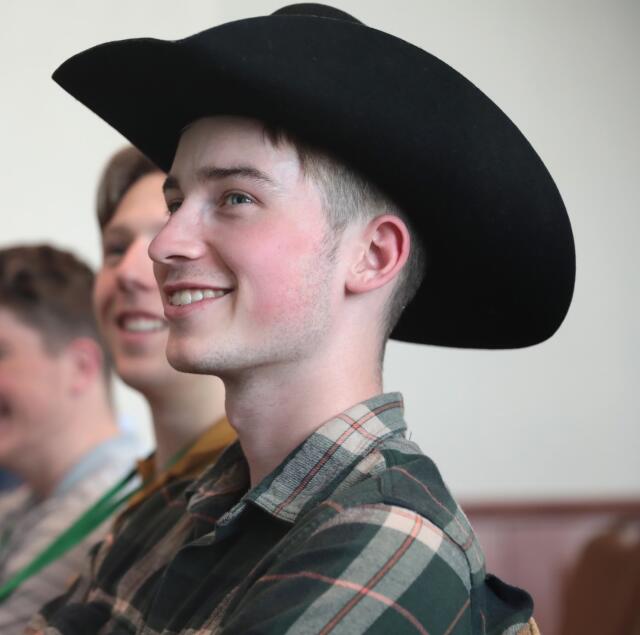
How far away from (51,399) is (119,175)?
0.63 metres

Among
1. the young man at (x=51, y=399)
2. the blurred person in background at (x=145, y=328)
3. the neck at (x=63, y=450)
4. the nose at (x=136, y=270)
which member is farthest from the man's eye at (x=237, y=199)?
Result: the neck at (x=63, y=450)

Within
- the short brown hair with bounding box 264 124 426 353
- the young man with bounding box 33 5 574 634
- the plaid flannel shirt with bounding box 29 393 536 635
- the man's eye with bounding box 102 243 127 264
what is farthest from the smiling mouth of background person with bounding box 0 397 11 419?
the short brown hair with bounding box 264 124 426 353

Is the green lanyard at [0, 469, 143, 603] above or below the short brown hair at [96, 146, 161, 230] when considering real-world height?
below

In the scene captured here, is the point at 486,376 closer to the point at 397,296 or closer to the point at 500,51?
the point at 500,51

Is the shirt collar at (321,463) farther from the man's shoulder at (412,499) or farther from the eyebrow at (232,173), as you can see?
the eyebrow at (232,173)

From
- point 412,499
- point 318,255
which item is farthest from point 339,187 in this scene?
point 412,499

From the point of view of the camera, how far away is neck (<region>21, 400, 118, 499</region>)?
7.22ft

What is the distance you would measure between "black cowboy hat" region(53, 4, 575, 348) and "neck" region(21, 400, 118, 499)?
1.10 m

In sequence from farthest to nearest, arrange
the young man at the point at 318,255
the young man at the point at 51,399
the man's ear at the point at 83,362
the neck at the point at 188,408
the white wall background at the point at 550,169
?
1. the white wall background at the point at 550,169
2. the man's ear at the point at 83,362
3. the young man at the point at 51,399
4. the neck at the point at 188,408
5. the young man at the point at 318,255

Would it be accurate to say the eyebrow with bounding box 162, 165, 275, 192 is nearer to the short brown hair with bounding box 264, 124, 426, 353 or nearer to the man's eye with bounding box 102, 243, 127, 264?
the short brown hair with bounding box 264, 124, 426, 353

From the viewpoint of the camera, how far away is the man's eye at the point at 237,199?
110cm

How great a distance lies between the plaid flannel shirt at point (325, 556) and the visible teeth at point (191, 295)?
0.18 m

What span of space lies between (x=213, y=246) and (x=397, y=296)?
23cm

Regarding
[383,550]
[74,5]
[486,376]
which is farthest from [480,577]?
[74,5]
